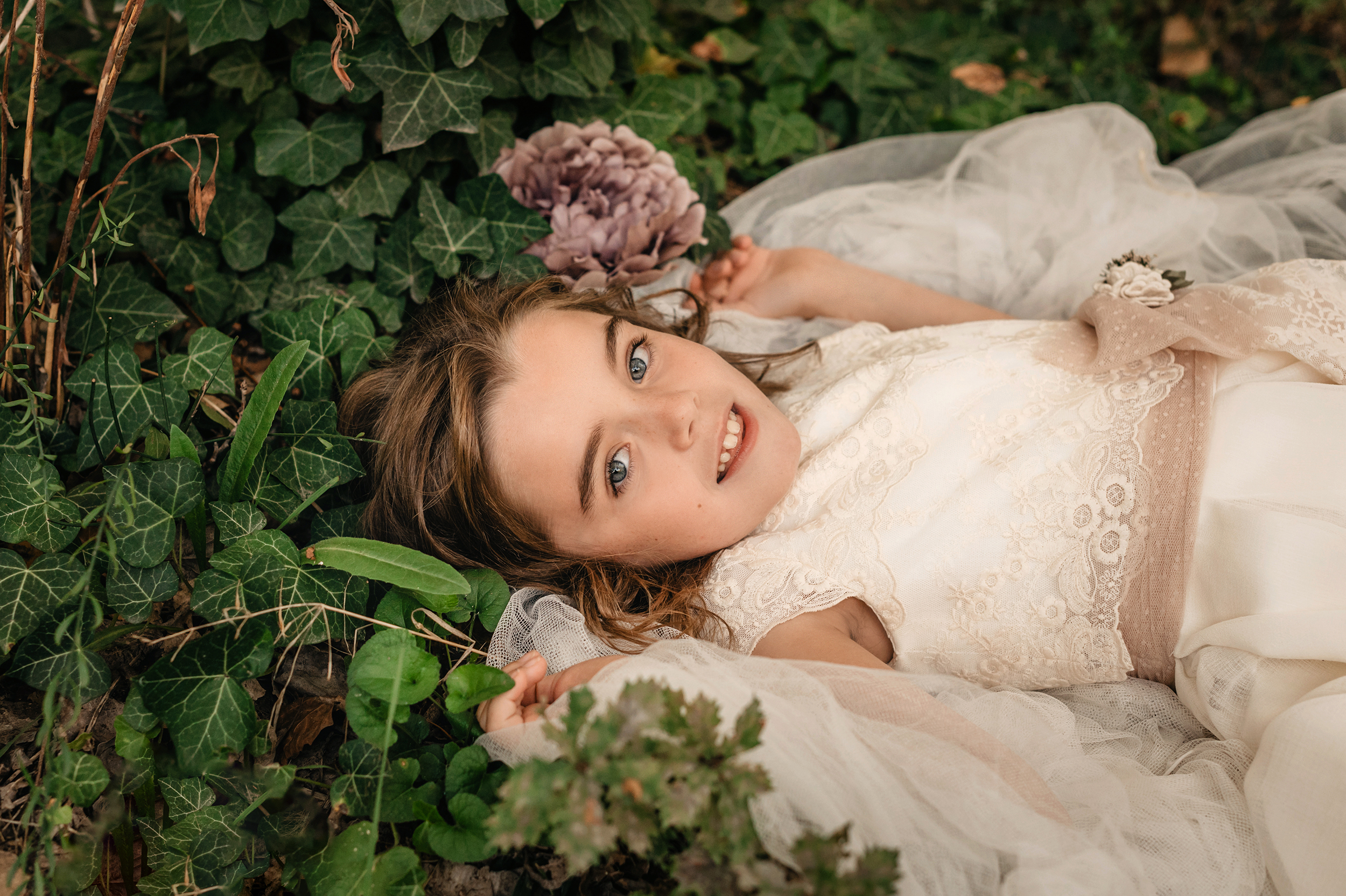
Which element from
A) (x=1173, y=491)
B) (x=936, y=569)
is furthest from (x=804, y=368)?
(x=1173, y=491)

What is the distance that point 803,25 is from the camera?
8.91 feet

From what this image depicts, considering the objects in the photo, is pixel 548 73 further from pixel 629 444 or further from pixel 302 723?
pixel 302 723

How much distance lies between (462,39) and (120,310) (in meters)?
0.97

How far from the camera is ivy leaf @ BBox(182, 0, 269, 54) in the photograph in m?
1.65

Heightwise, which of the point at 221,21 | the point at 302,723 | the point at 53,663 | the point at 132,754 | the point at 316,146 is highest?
the point at 221,21

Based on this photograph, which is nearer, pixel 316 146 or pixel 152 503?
pixel 152 503

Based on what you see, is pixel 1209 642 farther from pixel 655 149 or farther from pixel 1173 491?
pixel 655 149

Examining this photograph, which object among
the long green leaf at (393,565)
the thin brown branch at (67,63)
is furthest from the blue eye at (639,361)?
the thin brown branch at (67,63)

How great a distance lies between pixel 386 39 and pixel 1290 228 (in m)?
2.37

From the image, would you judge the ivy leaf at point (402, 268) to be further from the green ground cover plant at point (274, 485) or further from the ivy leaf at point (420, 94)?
the ivy leaf at point (420, 94)

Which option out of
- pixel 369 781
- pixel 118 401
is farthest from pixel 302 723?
pixel 118 401

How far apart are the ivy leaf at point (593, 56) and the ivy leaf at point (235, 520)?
1.29m

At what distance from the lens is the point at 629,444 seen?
5.02 ft

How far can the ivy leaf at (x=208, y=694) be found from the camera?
123 centimetres
